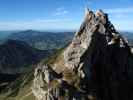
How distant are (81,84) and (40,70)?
69.7 ft

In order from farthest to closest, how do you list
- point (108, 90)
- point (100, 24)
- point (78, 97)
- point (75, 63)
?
point (100, 24), point (108, 90), point (75, 63), point (78, 97)

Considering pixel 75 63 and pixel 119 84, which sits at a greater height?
pixel 75 63

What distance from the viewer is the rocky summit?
356 feet

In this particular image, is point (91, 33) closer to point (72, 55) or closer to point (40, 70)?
point (72, 55)

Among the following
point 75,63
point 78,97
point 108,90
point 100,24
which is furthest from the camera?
point 100,24

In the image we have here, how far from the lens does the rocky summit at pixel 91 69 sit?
108500 millimetres

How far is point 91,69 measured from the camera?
129625 mm

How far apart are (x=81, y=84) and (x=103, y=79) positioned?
22.6m

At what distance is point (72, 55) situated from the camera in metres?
124

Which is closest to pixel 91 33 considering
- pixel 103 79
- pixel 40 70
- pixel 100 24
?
pixel 100 24

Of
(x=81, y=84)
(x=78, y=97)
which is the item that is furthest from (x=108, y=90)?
(x=78, y=97)

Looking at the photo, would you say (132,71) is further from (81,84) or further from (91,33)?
(81,84)

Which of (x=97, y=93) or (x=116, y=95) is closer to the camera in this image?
(x=97, y=93)

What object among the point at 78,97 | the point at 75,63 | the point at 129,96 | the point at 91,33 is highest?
the point at 91,33
